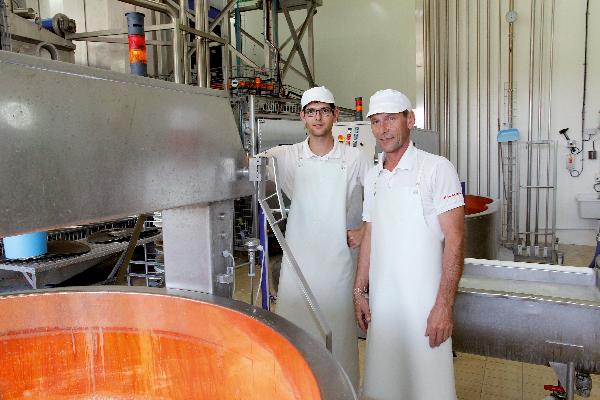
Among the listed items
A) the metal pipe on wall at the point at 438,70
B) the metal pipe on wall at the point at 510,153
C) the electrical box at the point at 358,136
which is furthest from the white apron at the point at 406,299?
the metal pipe on wall at the point at 438,70

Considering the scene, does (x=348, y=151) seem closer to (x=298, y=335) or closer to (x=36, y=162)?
(x=298, y=335)

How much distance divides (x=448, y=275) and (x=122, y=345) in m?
0.93

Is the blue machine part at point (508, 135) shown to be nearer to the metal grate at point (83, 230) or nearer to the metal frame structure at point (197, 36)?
the metal frame structure at point (197, 36)

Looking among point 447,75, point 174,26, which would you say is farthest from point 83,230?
point 447,75

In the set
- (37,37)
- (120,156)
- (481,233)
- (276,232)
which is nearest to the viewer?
(120,156)

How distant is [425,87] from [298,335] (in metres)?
4.95

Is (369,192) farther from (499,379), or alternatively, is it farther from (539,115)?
(539,115)

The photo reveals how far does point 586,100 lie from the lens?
514 centimetres

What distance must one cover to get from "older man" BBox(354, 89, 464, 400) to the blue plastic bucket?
1.90 m

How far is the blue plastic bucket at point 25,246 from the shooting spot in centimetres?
256

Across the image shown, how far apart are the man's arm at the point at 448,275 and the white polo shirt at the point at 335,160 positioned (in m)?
0.61

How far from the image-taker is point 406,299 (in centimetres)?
154

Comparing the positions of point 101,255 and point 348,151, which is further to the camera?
point 101,255

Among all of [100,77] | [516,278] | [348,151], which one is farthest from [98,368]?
[516,278]
